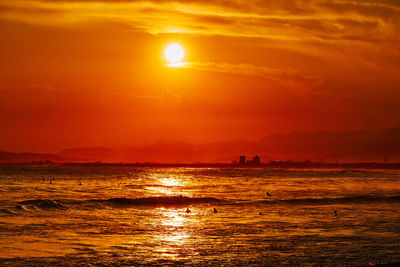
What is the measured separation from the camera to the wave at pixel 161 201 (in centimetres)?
7488

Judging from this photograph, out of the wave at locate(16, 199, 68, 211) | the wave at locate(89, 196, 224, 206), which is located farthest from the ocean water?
the wave at locate(89, 196, 224, 206)

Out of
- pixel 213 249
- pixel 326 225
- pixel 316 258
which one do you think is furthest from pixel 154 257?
pixel 326 225

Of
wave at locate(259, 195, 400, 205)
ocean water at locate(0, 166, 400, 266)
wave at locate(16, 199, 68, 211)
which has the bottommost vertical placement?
ocean water at locate(0, 166, 400, 266)

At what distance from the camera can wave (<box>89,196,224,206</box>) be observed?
74.9 meters

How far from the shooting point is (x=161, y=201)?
79.6 meters

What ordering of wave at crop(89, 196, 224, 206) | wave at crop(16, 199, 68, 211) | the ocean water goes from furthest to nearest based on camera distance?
wave at crop(89, 196, 224, 206) < wave at crop(16, 199, 68, 211) < the ocean water

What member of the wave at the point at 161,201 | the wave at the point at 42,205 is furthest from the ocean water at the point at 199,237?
the wave at the point at 161,201

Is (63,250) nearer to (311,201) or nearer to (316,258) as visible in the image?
(316,258)

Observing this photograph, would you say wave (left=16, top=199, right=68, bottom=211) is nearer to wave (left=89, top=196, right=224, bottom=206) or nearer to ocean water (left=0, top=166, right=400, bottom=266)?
ocean water (left=0, top=166, right=400, bottom=266)

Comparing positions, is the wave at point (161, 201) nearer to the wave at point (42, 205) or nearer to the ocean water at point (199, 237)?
the wave at point (42, 205)

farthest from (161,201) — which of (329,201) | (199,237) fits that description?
(199,237)

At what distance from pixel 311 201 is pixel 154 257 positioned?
5092cm

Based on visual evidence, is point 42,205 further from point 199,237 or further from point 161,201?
point 199,237

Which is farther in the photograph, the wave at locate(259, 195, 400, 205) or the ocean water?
the wave at locate(259, 195, 400, 205)
